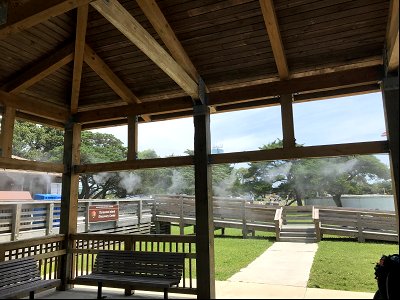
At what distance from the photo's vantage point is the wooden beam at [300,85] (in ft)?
12.9

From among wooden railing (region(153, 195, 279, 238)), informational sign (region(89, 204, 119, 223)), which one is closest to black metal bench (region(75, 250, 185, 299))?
informational sign (region(89, 204, 119, 223))

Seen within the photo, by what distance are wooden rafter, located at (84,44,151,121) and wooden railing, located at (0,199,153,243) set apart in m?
4.15

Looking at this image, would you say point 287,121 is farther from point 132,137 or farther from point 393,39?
point 132,137

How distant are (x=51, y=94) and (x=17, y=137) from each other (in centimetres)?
1163

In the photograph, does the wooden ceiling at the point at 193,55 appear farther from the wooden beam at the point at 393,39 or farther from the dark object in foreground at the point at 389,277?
the dark object in foreground at the point at 389,277

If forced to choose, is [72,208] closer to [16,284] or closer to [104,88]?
[16,284]

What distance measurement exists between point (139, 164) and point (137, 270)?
1.57 metres

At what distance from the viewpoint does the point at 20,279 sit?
409 centimetres

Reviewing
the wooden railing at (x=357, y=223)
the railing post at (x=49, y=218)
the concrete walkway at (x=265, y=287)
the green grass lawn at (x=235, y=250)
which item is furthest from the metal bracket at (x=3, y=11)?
the wooden railing at (x=357, y=223)

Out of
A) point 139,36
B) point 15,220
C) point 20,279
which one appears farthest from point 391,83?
point 15,220

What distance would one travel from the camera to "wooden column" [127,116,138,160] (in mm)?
5074

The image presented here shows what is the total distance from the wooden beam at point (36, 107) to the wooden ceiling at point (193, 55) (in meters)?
0.02

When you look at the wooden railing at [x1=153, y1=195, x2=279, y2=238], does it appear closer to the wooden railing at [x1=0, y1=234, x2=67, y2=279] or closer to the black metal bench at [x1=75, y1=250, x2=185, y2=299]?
the wooden railing at [x1=0, y1=234, x2=67, y2=279]

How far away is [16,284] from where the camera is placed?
3982 mm
